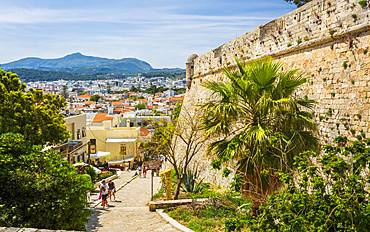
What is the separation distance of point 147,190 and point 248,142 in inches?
487

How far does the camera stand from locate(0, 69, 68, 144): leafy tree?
13.4m

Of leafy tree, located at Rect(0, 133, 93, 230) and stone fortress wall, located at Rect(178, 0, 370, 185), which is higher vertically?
stone fortress wall, located at Rect(178, 0, 370, 185)

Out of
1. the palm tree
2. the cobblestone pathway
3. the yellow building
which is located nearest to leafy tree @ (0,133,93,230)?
the cobblestone pathway

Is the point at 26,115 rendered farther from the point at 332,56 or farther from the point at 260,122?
the point at 332,56

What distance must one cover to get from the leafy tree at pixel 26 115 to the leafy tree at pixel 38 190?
4.51 metres

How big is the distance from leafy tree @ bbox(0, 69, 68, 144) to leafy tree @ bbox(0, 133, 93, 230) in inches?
177

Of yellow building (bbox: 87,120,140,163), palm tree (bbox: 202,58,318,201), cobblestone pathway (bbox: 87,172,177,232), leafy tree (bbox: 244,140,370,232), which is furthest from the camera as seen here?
yellow building (bbox: 87,120,140,163)

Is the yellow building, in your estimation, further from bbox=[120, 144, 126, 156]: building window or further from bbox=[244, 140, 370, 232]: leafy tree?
bbox=[244, 140, 370, 232]: leafy tree

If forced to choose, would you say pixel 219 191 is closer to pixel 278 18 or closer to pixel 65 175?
pixel 278 18

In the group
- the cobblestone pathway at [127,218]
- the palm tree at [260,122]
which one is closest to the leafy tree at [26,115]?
the cobblestone pathway at [127,218]

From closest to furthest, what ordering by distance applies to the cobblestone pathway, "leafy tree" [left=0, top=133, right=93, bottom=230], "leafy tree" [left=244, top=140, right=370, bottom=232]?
"leafy tree" [left=244, top=140, right=370, bottom=232] → "leafy tree" [left=0, top=133, right=93, bottom=230] → the cobblestone pathway

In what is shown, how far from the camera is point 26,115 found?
14.0 metres

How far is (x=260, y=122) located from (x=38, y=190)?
173 inches

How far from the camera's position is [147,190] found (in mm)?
19422
